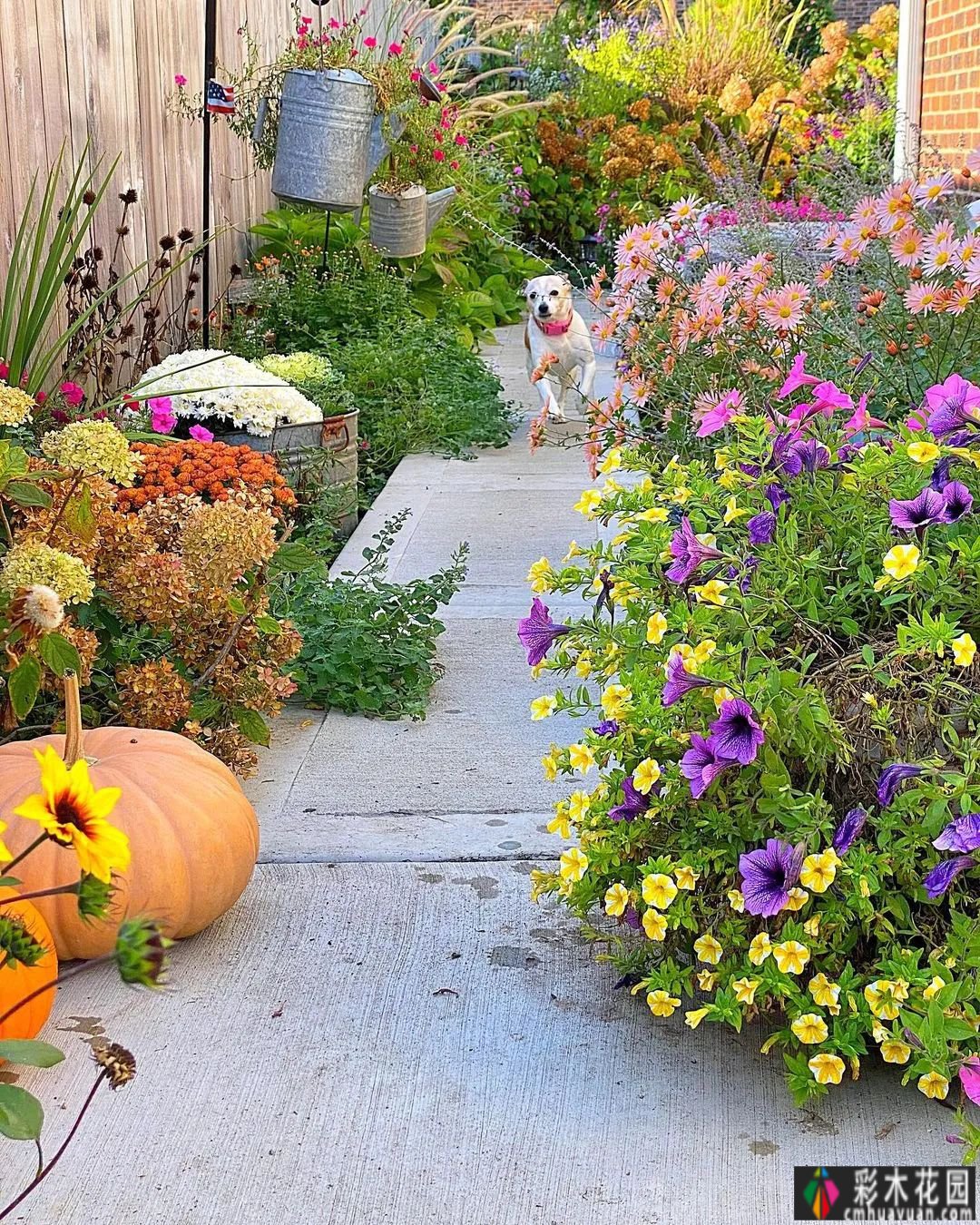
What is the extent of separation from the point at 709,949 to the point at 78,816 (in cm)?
111

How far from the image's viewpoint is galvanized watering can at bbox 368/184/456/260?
26.2ft

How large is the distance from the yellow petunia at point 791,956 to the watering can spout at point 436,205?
702 cm

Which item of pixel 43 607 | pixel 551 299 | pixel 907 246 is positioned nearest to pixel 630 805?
pixel 43 607

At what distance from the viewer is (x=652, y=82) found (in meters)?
14.4

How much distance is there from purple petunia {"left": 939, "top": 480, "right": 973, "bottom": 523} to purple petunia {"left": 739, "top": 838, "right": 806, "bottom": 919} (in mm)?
563

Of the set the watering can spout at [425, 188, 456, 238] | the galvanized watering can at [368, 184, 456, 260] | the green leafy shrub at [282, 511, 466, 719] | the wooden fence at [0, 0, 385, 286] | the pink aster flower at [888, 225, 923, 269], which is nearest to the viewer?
the pink aster flower at [888, 225, 923, 269]

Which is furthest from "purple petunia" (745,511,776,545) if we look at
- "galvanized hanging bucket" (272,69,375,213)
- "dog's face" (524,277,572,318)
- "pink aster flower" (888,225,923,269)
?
"dog's face" (524,277,572,318)

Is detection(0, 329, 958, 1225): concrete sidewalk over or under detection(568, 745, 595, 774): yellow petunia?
under

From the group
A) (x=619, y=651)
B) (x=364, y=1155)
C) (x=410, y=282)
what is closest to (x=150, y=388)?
(x=619, y=651)

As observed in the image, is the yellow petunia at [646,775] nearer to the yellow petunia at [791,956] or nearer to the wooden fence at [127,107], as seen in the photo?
the yellow petunia at [791,956]

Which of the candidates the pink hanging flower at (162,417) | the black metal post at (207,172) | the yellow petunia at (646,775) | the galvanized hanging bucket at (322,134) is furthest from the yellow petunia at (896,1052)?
the galvanized hanging bucket at (322,134)

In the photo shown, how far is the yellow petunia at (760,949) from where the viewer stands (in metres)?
2.02

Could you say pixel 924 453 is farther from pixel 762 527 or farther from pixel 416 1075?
pixel 416 1075

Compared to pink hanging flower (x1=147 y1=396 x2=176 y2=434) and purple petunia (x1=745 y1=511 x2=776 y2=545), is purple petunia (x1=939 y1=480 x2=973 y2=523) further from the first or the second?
pink hanging flower (x1=147 y1=396 x2=176 y2=434)
